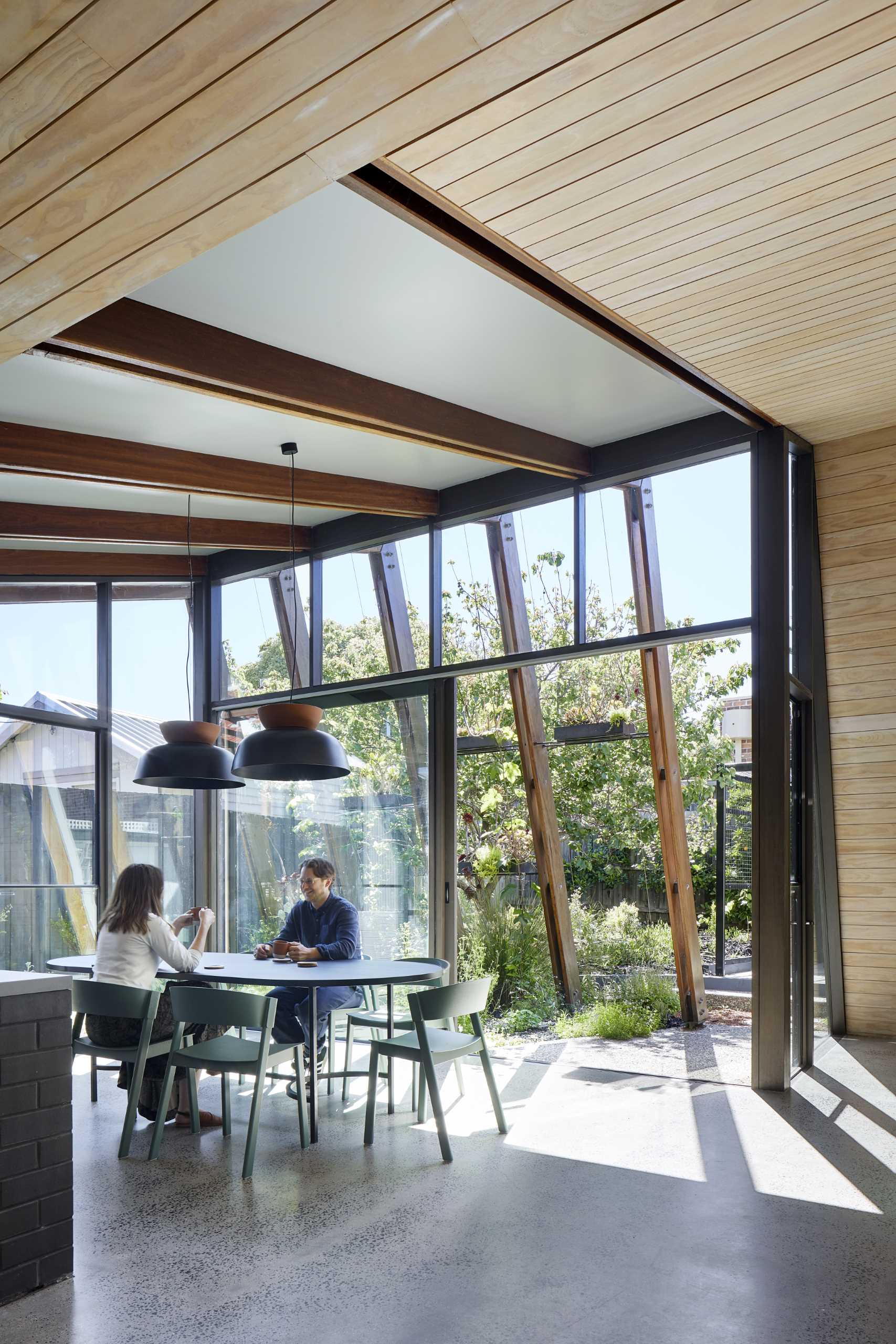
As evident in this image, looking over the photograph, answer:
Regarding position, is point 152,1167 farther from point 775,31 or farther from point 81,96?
point 775,31

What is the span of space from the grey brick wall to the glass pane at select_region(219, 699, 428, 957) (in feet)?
12.4

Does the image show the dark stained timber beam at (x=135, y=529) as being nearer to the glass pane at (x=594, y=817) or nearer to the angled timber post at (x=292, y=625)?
the angled timber post at (x=292, y=625)

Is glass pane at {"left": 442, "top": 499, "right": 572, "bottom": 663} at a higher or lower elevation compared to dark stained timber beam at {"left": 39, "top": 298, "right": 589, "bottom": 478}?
lower

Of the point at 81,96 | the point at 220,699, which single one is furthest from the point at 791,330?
the point at 220,699

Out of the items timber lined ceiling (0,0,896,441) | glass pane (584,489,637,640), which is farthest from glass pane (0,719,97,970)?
timber lined ceiling (0,0,896,441)

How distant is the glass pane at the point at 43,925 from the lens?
7.31 m

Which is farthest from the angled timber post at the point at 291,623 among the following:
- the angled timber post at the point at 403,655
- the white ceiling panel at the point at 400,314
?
the white ceiling panel at the point at 400,314

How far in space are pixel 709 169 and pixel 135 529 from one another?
505 centimetres

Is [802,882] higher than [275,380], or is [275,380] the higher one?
[275,380]

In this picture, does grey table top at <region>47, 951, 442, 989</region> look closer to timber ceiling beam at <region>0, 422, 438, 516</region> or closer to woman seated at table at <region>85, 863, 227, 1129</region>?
woman seated at table at <region>85, 863, 227, 1129</region>

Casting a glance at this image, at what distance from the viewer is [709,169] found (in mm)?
3211

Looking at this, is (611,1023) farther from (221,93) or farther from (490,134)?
(221,93)

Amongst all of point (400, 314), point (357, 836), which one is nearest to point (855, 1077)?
point (357, 836)

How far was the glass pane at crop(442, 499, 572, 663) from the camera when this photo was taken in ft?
23.0
